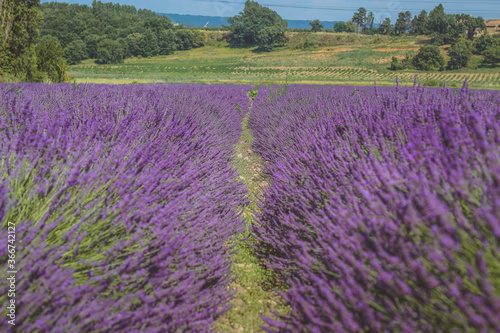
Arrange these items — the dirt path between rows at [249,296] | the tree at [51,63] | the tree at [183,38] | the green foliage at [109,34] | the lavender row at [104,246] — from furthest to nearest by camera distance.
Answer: the tree at [183,38] < the green foliage at [109,34] < the tree at [51,63] < the dirt path between rows at [249,296] < the lavender row at [104,246]

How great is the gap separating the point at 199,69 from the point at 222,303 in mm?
55870

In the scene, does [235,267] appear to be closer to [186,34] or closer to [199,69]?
[199,69]

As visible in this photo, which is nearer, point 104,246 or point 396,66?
point 104,246

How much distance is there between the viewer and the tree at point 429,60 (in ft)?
151

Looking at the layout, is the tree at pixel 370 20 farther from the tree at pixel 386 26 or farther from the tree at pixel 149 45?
the tree at pixel 149 45

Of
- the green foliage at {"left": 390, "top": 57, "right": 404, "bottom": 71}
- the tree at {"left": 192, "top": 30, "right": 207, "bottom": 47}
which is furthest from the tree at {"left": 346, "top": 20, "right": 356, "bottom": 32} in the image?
the green foliage at {"left": 390, "top": 57, "right": 404, "bottom": 71}

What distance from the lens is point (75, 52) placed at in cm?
6316

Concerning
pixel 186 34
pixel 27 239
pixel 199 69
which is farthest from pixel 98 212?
pixel 186 34

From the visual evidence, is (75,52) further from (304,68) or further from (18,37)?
(18,37)

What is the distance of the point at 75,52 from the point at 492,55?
234 ft

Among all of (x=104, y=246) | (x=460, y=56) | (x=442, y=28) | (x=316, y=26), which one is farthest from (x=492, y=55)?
(x=316, y=26)

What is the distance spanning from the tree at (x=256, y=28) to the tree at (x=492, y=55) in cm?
4592

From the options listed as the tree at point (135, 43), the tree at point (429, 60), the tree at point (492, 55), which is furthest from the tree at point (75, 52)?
the tree at point (492, 55)

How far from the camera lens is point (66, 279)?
1102mm
